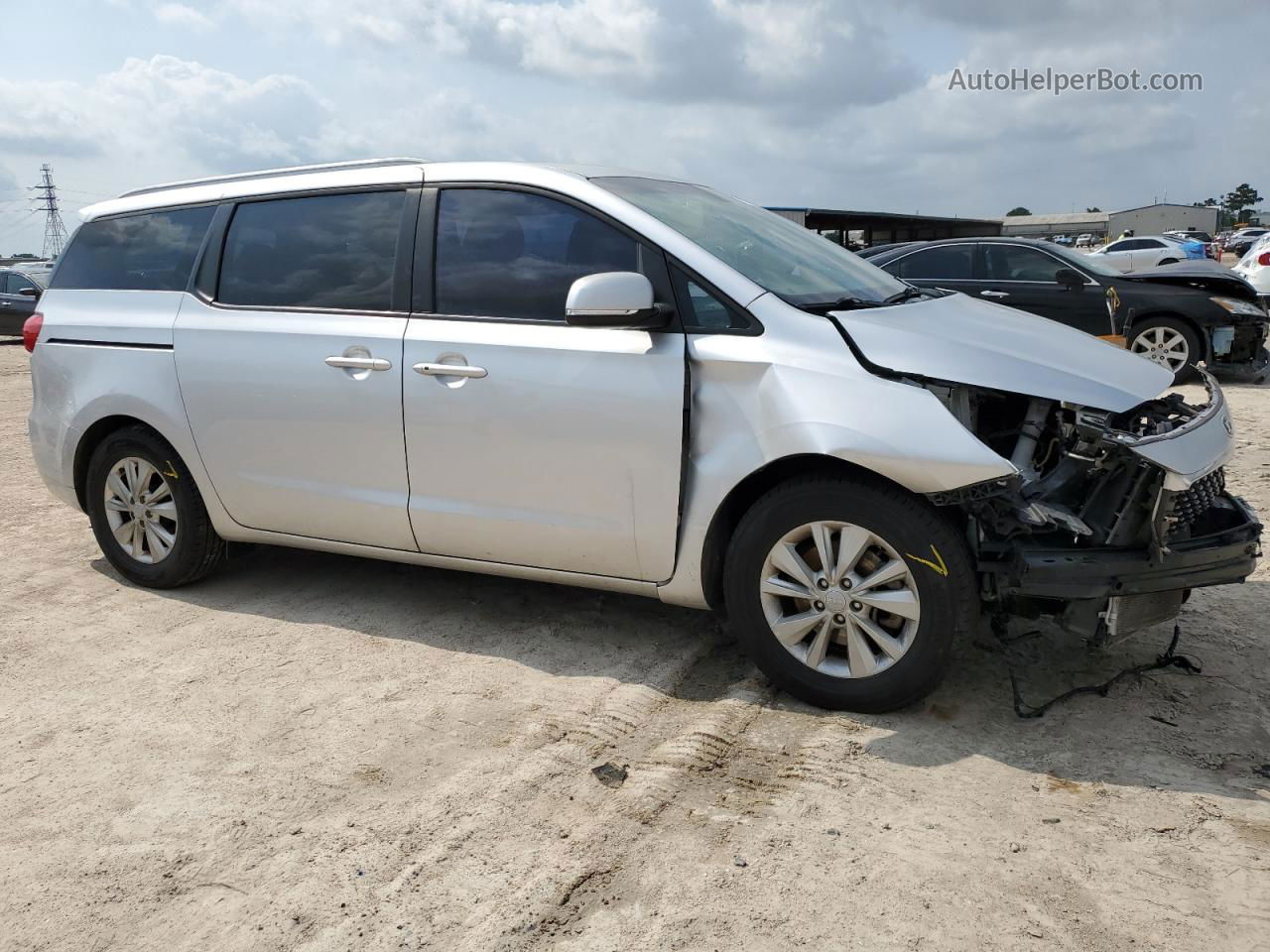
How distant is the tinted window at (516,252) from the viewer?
3834mm

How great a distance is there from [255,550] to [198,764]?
95.5 inches

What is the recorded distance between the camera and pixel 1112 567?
3.24 meters

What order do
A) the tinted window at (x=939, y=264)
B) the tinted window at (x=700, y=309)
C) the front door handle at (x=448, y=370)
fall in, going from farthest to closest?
the tinted window at (x=939, y=264) → the front door handle at (x=448, y=370) → the tinted window at (x=700, y=309)

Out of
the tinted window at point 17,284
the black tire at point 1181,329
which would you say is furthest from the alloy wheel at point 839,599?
the tinted window at point 17,284

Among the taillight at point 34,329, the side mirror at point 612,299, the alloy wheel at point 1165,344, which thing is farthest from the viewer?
the alloy wheel at point 1165,344

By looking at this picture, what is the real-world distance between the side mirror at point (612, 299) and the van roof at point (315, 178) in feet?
2.27

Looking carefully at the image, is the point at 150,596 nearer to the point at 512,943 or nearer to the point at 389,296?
the point at 389,296

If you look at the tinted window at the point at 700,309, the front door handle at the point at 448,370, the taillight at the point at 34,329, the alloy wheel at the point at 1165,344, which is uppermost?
the tinted window at the point at 700,309

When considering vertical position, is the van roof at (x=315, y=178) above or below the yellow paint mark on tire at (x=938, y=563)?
above

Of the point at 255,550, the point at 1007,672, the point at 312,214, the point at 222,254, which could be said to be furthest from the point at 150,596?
the point at 1007,672

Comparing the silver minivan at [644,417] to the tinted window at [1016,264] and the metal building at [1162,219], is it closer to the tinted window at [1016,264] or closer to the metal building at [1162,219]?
the tinted window at [1016,264]

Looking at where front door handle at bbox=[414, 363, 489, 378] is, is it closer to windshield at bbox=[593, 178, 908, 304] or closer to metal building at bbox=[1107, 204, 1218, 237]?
windshield at bbox=[593, 178, 908, 304]

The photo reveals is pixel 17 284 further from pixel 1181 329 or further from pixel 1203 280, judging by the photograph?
pixel 1203 280

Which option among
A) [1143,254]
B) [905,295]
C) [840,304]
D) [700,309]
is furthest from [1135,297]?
[1143,254]
